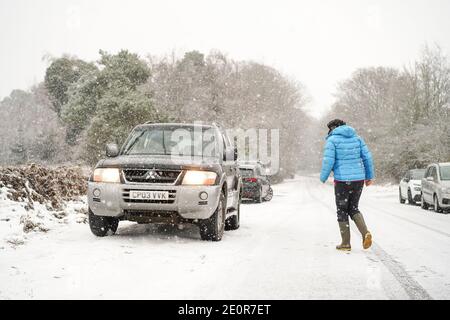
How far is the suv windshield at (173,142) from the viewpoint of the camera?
27.5 feet

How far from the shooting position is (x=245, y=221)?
1151 cm

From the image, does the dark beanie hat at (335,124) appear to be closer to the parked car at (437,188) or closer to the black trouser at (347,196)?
the black trouser at (347,196)

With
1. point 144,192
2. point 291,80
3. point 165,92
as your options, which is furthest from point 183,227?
point 291,80

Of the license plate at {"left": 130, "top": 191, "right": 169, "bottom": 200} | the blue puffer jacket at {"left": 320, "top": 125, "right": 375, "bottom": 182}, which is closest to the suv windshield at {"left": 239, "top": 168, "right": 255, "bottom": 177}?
the blue puffer jacket at {"left": 320, "top": 125, "right": 375, "bottom": 182}

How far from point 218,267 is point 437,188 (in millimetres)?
13000

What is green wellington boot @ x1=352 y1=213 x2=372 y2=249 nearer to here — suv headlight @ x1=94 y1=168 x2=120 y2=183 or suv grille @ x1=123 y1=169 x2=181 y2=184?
suv grille @ x1=123 y1=169 x2=181 y2=184

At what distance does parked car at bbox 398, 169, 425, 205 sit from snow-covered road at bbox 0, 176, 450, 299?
12532 mm

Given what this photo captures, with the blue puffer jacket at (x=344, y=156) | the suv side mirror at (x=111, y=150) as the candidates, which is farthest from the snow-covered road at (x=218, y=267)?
the suv side mirror at (x=111, y=150)

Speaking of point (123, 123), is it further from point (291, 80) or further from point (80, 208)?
point (291, 80)

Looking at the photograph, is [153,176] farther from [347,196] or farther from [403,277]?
[403,277]

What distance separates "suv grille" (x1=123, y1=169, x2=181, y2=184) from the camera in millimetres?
7148

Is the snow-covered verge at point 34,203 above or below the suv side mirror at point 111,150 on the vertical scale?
below

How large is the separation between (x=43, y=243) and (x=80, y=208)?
3.92 metres
